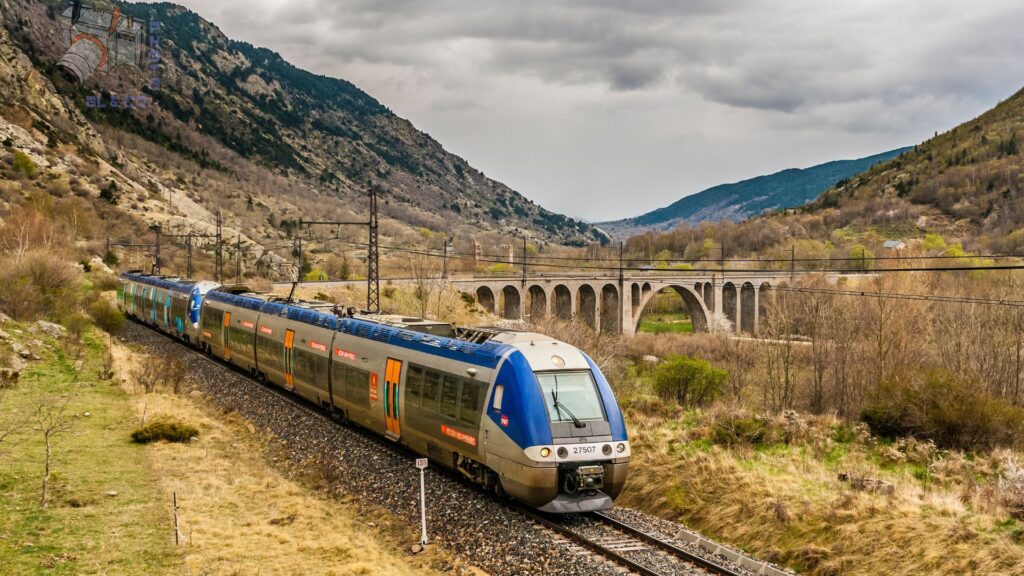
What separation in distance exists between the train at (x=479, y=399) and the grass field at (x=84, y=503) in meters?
5.11

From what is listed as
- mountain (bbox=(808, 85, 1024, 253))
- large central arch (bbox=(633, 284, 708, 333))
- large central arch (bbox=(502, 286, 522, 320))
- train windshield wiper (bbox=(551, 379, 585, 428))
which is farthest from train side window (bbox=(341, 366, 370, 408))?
mountain (bbox=(808, 85, 1024, 253))

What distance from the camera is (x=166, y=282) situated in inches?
1574

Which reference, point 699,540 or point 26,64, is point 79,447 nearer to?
point 699,540

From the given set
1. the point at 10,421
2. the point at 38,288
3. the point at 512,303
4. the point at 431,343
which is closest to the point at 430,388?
the point at 431,343

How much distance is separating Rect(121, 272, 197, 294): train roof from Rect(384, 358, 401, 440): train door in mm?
21627

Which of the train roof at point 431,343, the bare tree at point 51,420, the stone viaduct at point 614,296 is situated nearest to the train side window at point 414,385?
the train roof at point 431,343

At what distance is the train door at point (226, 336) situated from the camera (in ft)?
101

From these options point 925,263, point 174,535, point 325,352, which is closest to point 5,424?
point 325,352

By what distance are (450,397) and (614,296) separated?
78.3 metres

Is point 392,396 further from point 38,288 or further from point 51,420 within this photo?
point 38,288

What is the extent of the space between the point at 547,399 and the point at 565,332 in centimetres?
3582

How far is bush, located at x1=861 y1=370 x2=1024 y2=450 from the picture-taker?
64.9ft

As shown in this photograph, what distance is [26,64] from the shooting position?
123m

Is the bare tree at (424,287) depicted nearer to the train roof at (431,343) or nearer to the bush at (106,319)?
the bush at (106,319)
